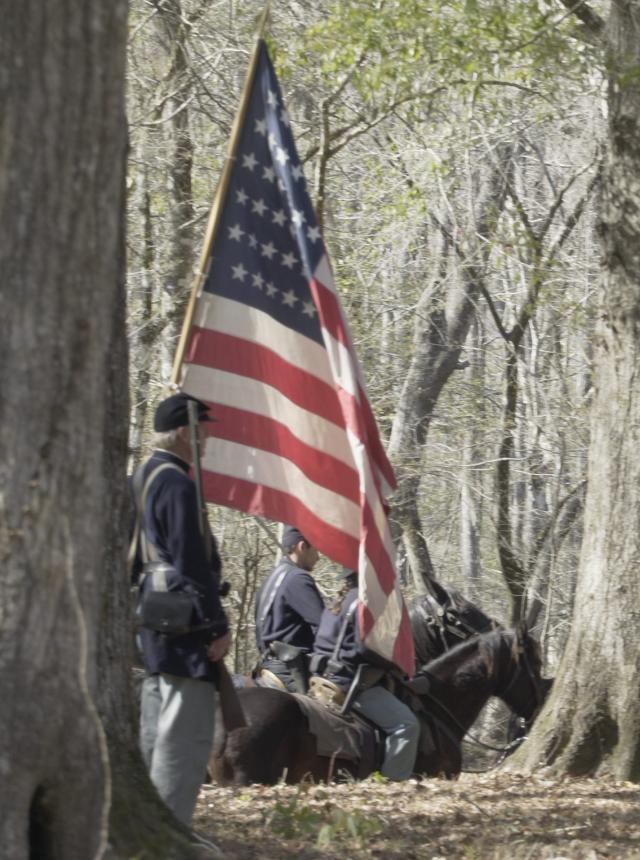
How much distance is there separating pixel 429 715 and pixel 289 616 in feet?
5.22

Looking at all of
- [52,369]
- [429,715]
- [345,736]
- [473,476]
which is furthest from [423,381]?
[52,369]

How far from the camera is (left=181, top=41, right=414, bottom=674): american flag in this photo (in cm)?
751

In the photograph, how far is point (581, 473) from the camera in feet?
65.5

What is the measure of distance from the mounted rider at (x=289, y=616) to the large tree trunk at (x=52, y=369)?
6652 mm

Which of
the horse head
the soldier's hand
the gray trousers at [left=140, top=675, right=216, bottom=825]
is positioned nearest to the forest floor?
the gray trousers at [left=140, top=675, right=216, bottom=825]

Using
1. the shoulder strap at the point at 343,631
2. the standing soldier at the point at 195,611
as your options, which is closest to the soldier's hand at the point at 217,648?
the standing soldier at the point at 195,611

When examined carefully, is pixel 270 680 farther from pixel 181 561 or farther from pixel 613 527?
pixel 181 561

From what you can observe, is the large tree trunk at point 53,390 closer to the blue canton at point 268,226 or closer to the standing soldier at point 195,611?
the standing soldier at point 195,611

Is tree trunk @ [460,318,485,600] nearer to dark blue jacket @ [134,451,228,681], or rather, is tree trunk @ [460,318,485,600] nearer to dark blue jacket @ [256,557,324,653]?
dark blue jacket @ [256,557,324,653]

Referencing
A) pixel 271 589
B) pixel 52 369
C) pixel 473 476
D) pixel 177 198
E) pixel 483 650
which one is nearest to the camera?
pixel 52 369

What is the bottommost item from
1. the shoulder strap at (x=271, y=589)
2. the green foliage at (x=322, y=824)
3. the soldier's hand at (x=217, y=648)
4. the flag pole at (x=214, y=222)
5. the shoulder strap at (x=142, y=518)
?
the green foliage at (x=322, y=824)

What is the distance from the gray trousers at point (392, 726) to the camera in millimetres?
11141

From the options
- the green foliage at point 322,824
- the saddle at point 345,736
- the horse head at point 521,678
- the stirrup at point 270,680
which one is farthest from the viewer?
the horse head at point 521,678

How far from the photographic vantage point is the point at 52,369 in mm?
4449
